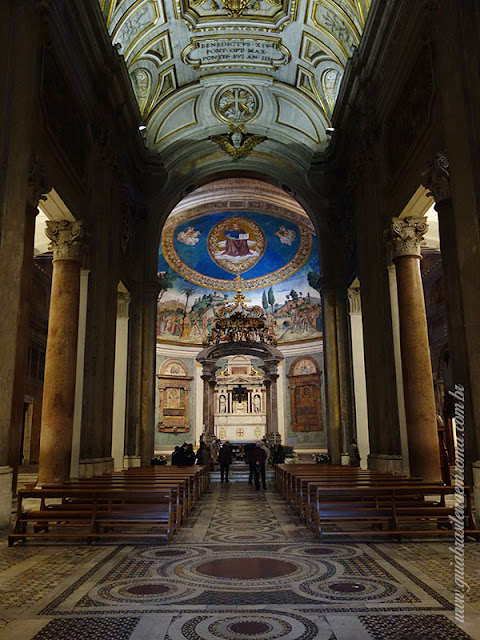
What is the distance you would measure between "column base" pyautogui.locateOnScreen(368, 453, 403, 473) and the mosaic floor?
15.2 feet

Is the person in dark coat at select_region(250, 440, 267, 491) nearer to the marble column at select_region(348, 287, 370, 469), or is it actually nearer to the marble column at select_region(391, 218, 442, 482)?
the marble column at select_region(348, 287, 370, 469)

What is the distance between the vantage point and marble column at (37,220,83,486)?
9.30 meters

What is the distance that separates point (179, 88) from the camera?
16031mm

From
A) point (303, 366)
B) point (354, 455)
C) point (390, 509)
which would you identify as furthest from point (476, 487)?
point (303, 366)

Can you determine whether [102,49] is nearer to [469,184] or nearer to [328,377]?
[469,184]

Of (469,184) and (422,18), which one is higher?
(422,18)

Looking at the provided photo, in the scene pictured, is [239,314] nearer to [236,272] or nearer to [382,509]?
[236,272]

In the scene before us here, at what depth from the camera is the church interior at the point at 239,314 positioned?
4.19 metres

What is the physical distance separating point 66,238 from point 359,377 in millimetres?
8663

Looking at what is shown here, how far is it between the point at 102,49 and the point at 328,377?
1039cm

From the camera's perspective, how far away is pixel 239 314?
931 inches

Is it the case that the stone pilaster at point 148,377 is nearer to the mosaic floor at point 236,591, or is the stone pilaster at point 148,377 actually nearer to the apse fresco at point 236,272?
the mosaic floor at point 236,591

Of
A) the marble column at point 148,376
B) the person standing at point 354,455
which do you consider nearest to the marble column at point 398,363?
the person standing at point 354,455

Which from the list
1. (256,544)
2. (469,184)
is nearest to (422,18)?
(469,184)
